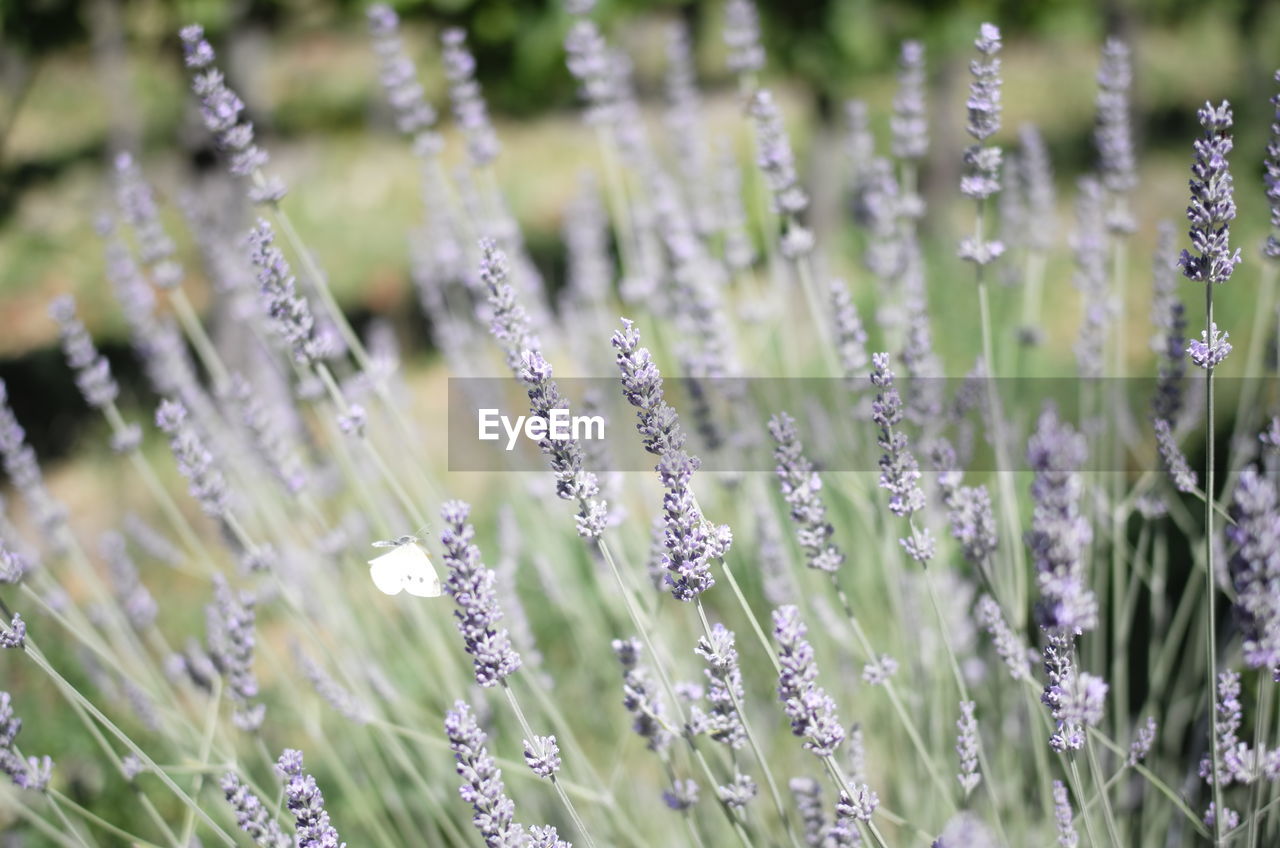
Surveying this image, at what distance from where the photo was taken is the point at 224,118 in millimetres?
1510

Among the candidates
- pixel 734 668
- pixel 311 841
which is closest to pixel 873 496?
pixel 734 668

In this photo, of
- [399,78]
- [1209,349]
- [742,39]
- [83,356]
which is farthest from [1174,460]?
[83,356]

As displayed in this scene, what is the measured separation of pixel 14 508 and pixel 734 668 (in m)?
5.96

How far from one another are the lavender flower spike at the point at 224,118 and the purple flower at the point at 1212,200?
1.30m

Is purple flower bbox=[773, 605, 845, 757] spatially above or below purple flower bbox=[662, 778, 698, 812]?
above

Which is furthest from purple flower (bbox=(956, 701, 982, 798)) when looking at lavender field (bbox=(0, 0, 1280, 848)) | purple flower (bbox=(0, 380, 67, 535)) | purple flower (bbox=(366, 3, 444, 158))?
purple flower (bbox=(0, 380, 67, 535))

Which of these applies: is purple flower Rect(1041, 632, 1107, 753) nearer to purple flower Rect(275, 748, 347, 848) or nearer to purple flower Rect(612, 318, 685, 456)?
purple flower Rect(612, 318, 685, 456)

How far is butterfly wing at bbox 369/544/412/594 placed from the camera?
138 centimetres

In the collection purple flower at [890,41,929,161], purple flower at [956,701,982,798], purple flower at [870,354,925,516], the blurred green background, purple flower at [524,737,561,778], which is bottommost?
the blurred green background

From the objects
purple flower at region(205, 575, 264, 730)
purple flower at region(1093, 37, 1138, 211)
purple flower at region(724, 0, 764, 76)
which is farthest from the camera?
purple flower at region(724, 0, 764, 76)

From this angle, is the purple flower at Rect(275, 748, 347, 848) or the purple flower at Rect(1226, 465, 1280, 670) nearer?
the purple flower at Rect(1226, 465, 1280, 670)

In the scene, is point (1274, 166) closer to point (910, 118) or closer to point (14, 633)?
point (910, 118)

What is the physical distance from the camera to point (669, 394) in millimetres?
4355

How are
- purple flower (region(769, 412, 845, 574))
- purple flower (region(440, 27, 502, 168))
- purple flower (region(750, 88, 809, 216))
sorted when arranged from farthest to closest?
purple flower (region(440, 27, 502, 168))
purple flower (region(750, 88, 809, 216))
purple flower (region(769, 412, 845, 574))
